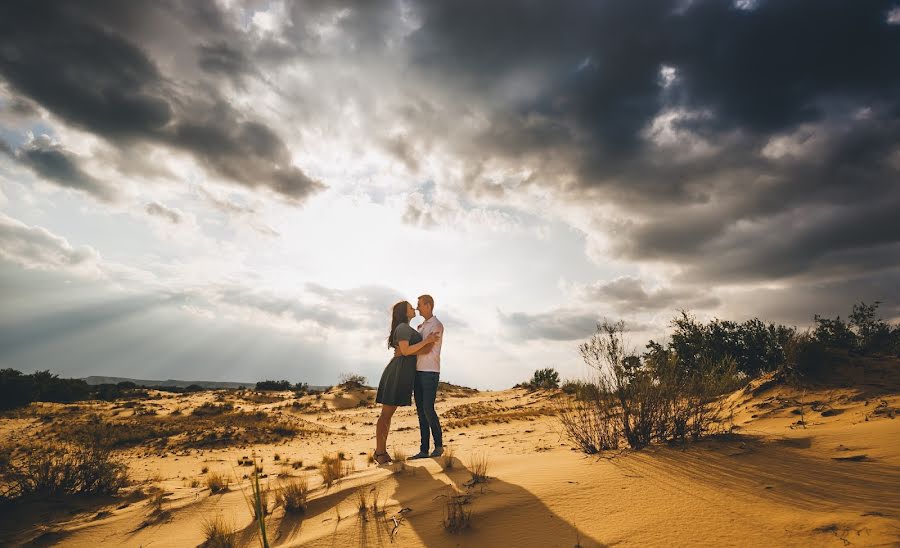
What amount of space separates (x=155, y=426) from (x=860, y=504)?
759 inches

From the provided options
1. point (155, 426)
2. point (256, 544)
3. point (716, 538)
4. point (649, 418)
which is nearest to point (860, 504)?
point (716, 538)

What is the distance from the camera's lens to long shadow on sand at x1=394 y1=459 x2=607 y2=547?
262 centimetres

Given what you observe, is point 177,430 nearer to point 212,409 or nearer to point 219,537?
point 212,409

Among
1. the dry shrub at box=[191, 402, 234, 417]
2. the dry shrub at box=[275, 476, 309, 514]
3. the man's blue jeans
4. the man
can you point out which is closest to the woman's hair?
the man

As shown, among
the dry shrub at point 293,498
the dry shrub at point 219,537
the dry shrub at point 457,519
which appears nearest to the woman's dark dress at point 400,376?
the dry shrub at point 293,498

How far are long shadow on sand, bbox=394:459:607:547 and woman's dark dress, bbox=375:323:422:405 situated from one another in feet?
5.71

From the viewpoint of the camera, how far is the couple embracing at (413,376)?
5.59 m

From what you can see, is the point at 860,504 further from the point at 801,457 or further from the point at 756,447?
the point at 756,447

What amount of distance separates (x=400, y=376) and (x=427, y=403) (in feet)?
1.79

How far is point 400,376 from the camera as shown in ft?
18.7

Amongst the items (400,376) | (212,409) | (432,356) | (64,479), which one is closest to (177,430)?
(212,409)

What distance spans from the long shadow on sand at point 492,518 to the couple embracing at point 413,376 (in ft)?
5.57

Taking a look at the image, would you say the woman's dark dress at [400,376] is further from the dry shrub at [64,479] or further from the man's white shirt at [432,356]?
the dry shrub at [64,479]

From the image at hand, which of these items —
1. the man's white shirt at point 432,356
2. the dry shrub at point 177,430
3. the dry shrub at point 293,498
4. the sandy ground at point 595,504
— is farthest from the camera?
the dry shrub at point 177,430
